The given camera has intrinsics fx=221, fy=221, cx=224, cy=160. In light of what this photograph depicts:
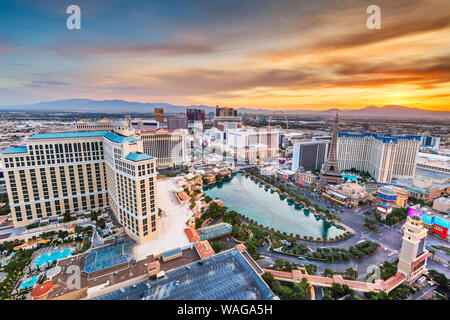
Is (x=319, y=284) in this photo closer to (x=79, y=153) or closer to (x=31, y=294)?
(x=31, y=294)

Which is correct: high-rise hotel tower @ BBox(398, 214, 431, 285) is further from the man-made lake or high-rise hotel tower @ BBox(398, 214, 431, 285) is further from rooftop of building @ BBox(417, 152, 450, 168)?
rooftop of building @ BBox(417, 152, 450, 168)

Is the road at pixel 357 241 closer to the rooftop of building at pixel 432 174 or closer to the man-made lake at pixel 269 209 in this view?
the man-made lake at pixel 269 209

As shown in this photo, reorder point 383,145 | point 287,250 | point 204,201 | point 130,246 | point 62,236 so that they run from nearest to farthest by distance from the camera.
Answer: point 130,246 < point 62,236 < point 287,250 < point 204,201 < point 383,145

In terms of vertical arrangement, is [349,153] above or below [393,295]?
above

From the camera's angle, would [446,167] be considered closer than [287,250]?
No

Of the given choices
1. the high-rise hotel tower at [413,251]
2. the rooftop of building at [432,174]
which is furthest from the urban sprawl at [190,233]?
the rooftop of building at [432,174]

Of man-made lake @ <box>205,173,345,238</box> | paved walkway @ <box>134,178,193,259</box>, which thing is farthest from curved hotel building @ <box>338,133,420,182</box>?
paved walkway @ <box>134,178,193,259</box>

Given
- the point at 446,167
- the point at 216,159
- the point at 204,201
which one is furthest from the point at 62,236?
the point at 446,167

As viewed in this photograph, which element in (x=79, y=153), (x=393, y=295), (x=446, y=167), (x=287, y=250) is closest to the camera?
(x=393, y=295)
